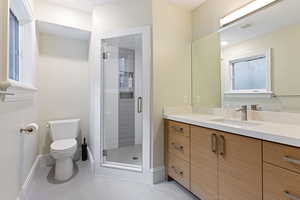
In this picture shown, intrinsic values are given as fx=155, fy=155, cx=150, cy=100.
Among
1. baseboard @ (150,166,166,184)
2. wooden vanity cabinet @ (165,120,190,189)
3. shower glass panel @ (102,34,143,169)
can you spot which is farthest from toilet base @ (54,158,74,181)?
wooden vanity cabinet @ (165,120,190,189)

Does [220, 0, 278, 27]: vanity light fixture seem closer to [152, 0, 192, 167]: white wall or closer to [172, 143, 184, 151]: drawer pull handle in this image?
[152, 0, 192, 167]: white wall

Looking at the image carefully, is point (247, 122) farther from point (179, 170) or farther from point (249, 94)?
point (179, 170)

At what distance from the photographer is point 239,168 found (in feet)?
3.93

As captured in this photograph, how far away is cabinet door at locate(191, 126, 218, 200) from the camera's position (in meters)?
1.42

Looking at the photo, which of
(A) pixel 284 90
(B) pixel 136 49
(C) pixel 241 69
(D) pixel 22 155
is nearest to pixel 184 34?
(B) pixel 136 49

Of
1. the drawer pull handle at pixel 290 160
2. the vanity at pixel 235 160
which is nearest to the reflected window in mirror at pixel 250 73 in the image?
the vanity at pixel 235 160

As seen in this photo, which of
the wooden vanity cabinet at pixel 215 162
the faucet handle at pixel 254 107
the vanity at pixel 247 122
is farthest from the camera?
the faucet handle at pixel 254 107

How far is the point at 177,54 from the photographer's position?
7.54 feet

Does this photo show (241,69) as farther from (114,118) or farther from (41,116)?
(41,116)

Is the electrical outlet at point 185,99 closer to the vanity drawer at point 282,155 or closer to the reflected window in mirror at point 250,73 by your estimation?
the reflected window in mirror at point 250,73

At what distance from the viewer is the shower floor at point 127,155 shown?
7.57ft

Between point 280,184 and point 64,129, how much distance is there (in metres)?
2.73

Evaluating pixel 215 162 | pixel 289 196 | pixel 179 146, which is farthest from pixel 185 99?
pixel 289 196

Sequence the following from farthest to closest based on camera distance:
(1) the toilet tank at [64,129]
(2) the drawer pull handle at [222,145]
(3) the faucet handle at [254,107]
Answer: (1) the toilet tank at [64,129], (3) the faucet handle at [254,107], (2) the drawer pull handle at [222,145]
